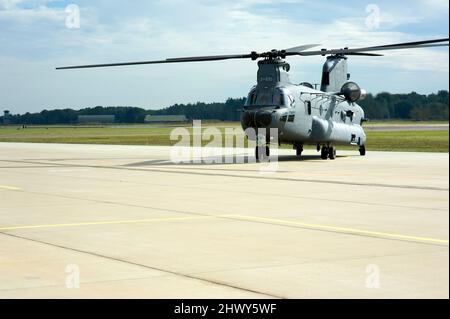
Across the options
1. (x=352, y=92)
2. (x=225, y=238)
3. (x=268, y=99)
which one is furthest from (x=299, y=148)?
(x=225, y=238)

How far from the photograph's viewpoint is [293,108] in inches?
1342

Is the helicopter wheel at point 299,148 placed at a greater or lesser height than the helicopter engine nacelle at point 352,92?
lesser

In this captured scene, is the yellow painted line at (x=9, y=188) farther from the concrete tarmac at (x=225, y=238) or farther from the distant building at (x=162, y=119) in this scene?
the distant building at (x=162, y=119)

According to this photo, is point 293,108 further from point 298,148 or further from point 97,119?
point 97,119

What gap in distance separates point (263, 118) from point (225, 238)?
2076cm

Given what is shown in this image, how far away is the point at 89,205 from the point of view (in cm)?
1728

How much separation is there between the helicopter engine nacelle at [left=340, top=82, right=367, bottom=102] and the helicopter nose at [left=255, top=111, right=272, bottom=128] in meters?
7.55

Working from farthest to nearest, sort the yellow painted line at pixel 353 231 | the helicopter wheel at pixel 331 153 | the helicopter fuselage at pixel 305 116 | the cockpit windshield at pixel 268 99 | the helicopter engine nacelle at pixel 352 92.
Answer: the helicopter engine nacelle at pixel 352 92 < the helicopter wheel at pixel 331 153 < the cockpit windshield at pixel 268 99 < the helicopter fuselage at pixel 305 116 < the yellow painted line at pixel 353 231

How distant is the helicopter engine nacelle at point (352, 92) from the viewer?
1532 inches

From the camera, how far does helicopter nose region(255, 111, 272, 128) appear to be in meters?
32.7

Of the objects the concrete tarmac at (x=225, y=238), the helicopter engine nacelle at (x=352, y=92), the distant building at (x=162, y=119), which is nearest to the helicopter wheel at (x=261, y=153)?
the helicopter engine nacelle at (x=352, y=92)

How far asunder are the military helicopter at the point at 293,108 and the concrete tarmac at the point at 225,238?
343 inches
